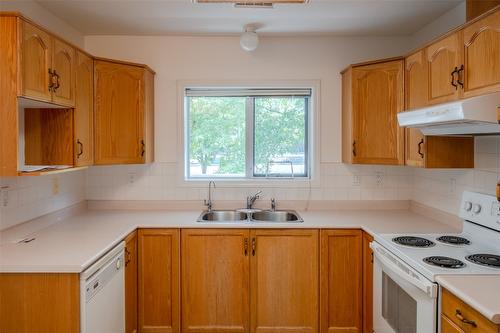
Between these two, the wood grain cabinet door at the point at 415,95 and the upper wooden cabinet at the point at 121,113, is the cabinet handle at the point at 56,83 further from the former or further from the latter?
the wood grain cabinet door at the point at 415,95

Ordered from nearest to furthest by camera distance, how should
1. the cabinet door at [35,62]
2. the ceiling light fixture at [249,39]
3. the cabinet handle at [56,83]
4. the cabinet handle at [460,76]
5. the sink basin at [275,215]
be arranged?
1. the cabinet door at [35,62]
2. the cabinet handle at [460,76]
3. the cabinet handle at [56,83]
4. the ceiling light fixture at [249,39]
5. the sink basin at [275,215]

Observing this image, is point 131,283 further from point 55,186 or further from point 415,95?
point 415,95

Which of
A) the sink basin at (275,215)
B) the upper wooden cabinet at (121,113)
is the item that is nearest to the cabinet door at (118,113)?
→ the upper wooden cabinet at (121,113)

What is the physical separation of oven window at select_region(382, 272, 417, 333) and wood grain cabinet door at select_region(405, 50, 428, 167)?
845mm

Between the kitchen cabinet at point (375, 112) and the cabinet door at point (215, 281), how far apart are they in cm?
121

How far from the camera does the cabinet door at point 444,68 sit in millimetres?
2078

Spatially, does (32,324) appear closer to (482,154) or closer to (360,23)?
(482,154)

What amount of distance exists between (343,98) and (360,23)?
628 mm

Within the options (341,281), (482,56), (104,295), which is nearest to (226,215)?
(341,281)

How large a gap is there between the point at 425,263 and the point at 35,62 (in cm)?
231

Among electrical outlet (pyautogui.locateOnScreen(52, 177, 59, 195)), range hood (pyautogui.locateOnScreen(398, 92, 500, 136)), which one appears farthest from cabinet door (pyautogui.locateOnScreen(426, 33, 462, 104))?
electrical outlet (pyautogui.locateOnScreen(52, 177, 59, 195))

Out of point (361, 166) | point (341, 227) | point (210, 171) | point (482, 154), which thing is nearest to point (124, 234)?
point (210, 171)

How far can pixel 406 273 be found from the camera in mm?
1915

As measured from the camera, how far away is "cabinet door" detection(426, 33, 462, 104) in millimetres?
2078
